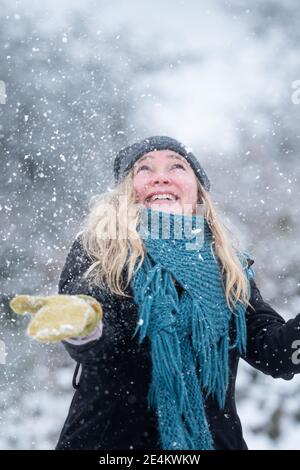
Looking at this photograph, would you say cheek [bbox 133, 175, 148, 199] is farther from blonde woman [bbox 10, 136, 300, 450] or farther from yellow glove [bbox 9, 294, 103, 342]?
yellow glove [bbox 9, 294, 103, 342]

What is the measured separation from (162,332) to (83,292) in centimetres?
19

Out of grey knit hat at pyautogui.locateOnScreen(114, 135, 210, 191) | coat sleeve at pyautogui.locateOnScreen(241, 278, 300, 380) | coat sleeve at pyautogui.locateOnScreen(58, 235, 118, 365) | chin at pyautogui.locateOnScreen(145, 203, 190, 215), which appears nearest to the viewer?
coat sleeve at pyautogui.locateOnScreen(58, 235, 118, 365)

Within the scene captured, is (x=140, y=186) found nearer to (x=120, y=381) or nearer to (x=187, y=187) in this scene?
(x=187, y=187)

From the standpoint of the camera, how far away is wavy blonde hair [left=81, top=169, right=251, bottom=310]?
121cm

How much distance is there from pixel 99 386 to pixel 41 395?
2786mm

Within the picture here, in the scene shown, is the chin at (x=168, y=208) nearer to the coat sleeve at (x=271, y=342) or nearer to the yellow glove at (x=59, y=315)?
the coat sleeve at (x=271, y=342)

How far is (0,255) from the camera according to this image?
13.3ft

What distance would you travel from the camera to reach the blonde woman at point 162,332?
108cm

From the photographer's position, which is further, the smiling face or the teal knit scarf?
the smiling face

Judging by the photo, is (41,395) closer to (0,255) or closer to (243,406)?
(0,255)

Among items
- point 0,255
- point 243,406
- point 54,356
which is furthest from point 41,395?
point 243,406

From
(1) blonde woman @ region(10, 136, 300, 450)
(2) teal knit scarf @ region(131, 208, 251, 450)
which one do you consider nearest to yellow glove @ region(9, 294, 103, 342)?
(1) blonde woman @ region(10, 136, 300, 450)

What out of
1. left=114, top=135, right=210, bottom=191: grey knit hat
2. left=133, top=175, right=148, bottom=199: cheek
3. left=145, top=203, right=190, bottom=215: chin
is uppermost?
left=114, top=135, right=210, bottom=191: grey knit hat

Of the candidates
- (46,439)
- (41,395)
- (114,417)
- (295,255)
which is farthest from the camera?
(295,255)
